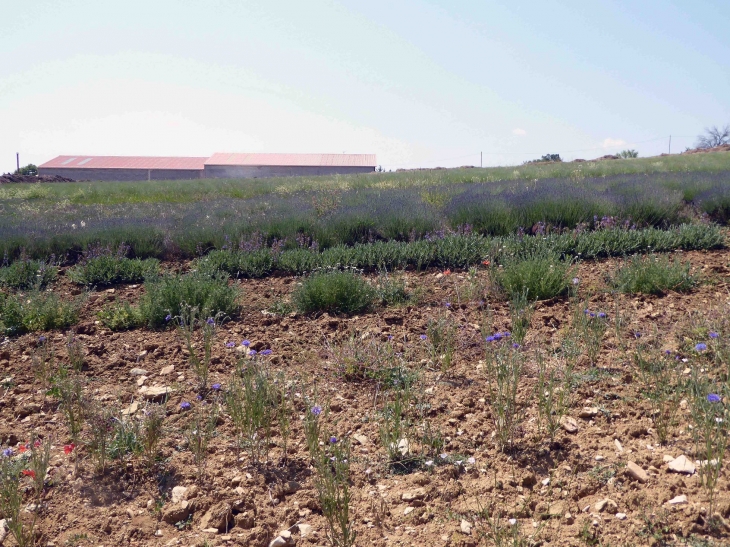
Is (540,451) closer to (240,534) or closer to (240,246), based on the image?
(240,534)

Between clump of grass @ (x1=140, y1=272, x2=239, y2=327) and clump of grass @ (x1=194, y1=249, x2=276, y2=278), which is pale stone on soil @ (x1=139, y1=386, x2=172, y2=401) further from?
clump of grass @ (x1=194, y1=249, x2=276, y2=278)

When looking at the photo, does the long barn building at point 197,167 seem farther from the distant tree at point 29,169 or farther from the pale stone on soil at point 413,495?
the pale stone on soil at point 413,495

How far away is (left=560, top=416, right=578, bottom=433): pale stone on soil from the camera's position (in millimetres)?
2947

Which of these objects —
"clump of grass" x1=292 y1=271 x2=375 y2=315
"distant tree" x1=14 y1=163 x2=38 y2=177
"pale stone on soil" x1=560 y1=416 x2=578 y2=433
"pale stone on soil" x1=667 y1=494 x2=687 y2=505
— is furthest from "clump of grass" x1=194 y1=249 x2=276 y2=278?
"distant tree" x1=14 y1=163 x2=38 y2=177

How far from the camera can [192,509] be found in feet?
8.66

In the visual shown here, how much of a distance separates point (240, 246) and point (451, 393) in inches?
198

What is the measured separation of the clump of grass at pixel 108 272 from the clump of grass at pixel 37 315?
1447mm

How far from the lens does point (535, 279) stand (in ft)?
16.4

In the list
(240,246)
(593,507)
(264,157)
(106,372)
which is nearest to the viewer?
(593,507)

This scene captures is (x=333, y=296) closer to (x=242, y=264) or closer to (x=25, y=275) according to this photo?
(x=242, y=264)

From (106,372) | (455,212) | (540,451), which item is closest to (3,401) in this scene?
(106,372)

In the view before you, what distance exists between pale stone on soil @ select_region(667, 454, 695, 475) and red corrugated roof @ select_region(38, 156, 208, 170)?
167 ft

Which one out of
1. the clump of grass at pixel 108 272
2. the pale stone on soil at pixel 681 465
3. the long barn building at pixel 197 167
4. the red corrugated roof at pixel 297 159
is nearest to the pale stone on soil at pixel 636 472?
the pale stone on soil at pixel 681 465

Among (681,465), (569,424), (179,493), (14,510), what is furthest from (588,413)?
(14,510)
